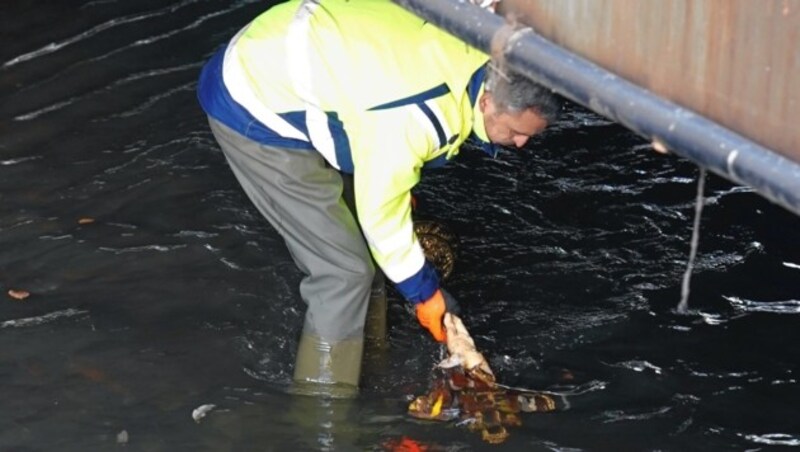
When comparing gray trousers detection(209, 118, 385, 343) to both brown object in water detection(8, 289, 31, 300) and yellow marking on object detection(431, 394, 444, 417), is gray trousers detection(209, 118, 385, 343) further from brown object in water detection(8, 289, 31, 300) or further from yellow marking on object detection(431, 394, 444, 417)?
brown object in water detection(8, 289, 31, 300)

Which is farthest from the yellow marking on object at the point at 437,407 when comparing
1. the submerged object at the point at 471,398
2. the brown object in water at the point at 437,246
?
the brown object in water at the point at 437,246

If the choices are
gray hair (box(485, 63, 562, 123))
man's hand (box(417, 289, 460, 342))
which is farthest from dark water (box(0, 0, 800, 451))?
gray hair (box(485, 63, 562, 123))

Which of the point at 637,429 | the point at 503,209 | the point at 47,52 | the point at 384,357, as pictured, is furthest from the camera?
the point at 47,52

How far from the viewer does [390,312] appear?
557cm

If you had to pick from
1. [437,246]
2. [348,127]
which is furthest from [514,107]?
[437,246]

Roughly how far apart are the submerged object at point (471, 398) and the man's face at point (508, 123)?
853 millimetres

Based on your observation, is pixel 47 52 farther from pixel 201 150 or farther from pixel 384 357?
pixel 384 357

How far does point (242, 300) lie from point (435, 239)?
89 cm

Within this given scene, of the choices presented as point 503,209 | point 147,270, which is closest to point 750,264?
point 503,209

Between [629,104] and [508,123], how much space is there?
1.03 metres

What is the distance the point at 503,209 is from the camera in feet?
20.6

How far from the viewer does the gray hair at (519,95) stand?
13.1 feet

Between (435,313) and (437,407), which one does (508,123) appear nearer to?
(435,313)

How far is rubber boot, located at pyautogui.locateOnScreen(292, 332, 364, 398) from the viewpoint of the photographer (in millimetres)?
4883
